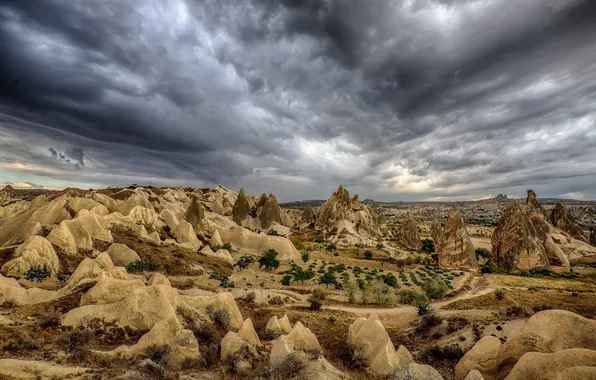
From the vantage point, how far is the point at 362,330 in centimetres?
1545

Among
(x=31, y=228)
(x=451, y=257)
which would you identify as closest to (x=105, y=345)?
(x=31, y=228)

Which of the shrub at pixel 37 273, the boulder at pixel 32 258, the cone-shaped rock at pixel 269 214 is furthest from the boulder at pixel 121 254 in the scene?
the cone-shaped rock at pixel 269 214

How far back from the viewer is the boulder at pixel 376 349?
13.2 meters

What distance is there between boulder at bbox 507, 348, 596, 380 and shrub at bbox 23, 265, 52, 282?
1195 inches

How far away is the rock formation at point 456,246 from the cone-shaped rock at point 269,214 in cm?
4681

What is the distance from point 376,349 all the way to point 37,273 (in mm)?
25886

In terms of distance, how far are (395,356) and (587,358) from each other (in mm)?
7169

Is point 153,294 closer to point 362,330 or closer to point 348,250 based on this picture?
point 362,330

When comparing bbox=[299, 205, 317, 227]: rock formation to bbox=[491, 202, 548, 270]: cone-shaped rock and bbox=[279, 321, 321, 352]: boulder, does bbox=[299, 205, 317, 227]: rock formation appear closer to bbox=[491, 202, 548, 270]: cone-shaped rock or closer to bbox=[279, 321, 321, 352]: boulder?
bbox=[491, 202, 548, 270]: cone-shaped rock

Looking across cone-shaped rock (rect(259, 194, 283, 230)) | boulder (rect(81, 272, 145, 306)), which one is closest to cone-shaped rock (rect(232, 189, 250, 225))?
cone-shaped rock (rect(259, 194, 283, 230))

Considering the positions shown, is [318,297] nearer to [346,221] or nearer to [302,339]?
[302,339]

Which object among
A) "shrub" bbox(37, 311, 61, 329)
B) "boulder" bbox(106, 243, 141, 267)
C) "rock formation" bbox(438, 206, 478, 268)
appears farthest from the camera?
"rock formation" bbox(438, 206, 478, 268)

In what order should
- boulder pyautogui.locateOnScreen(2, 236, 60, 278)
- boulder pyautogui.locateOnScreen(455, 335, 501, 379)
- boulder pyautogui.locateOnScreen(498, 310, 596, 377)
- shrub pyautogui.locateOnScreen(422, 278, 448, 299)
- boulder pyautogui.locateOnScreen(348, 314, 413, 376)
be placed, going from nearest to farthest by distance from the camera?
boulder pyautogui.locateOnScreen(498, 310, 596, 377)
boulder pyautogui.locateOnScreen(455, 335, 501, 379)
boulder pyautogui.locateOnScreen(348, 314, 413, 376)
boulder pyautogui.locateOnScreen(2, 236, 60, 278)
shrub pyautogui.locateOnScreen(422, 278, 448, 299)

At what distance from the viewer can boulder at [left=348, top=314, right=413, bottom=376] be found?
13.2 m
